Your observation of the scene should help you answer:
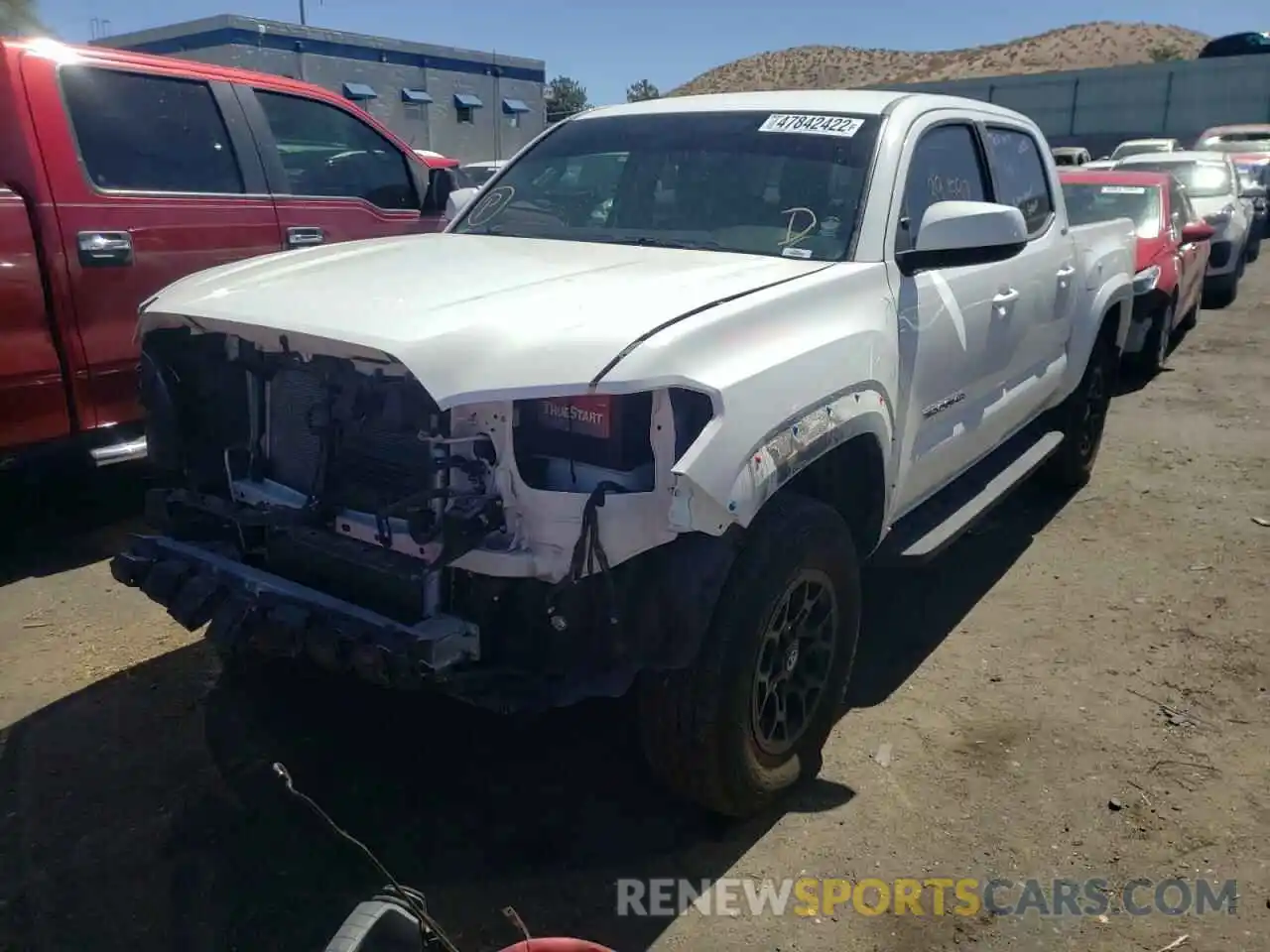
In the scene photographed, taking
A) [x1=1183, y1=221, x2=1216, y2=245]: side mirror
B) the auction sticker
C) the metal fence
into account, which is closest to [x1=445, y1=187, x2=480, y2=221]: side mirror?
the auction sticker

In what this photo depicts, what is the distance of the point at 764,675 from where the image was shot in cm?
292

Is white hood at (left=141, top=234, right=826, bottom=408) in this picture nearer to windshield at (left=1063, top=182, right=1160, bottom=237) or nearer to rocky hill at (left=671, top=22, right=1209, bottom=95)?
windshield at (left=1063, top=182, right=1160, bottom=237)

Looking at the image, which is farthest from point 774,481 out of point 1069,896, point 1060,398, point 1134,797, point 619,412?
point 1060,398

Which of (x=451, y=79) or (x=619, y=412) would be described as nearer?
(x=619, y=412)

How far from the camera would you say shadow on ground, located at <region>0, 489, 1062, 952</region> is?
8.77 feet

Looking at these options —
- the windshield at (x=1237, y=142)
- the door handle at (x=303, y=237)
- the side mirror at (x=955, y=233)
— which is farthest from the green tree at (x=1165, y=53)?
the side mirror at (x=955, y=233)

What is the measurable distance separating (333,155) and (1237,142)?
22.2 meters

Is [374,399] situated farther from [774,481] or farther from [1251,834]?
[1251,834]

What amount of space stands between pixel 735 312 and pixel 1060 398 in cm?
328

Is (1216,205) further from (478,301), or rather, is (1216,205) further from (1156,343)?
(478,301)

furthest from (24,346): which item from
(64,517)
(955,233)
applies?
(955,233)

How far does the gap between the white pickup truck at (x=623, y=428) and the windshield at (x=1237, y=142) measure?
2094cm

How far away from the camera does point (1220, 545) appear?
535 cm

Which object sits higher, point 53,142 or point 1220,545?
point 53,142
